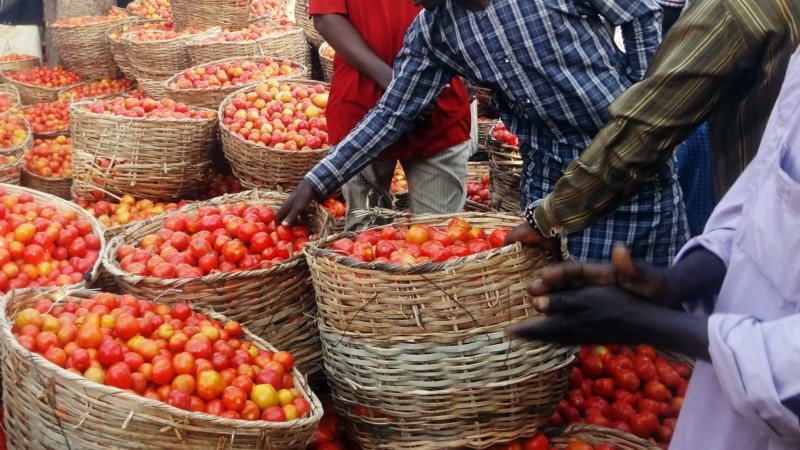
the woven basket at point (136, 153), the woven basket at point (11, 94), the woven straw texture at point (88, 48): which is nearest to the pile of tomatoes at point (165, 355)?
the woven basket at point (136, 153)

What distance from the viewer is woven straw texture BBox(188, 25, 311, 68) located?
5406mm

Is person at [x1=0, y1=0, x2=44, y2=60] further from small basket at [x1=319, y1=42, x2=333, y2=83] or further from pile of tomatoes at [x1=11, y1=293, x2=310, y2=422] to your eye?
pile of tomatoes at [x1=11, y1=293, x2=310, y2=422]

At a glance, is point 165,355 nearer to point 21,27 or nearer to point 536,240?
point 536,240

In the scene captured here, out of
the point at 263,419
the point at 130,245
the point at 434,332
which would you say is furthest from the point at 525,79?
the point at 130,245

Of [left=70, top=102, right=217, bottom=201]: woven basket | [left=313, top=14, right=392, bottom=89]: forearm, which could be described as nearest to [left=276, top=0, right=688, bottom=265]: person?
[left=313, top=14, right=392, bottom=89]: forearm

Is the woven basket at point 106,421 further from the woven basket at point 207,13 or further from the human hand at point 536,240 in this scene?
the woven basket at point 207,13

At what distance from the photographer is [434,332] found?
6.61 feet

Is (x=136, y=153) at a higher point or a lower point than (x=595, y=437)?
higher

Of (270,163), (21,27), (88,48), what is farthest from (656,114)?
(21,27)

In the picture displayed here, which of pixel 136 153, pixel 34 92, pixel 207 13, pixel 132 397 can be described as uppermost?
pixel 207 13

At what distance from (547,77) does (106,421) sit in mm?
1664

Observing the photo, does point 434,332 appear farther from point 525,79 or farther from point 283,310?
point 525,79

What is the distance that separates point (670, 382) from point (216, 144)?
2876 mm

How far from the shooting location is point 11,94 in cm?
632
